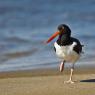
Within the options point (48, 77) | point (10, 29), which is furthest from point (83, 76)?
point (10, 29)

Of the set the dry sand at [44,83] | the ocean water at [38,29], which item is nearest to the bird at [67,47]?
the dry sand at [44,83]

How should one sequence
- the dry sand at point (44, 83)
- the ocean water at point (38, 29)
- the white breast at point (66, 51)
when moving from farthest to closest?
the ocean water at point (38, 29) < the white breast at point (66, 51) < the dry sand at point (44, 83)

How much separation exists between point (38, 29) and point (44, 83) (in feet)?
21.6

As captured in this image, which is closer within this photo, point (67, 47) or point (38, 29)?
point (67, 47)

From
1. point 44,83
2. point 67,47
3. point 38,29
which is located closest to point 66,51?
point 67,47

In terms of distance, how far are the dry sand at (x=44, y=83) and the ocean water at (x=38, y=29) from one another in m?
0.52

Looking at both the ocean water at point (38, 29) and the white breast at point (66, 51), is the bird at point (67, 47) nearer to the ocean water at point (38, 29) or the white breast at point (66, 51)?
the white breast at point (66, 51)

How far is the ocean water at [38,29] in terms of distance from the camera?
10.5 m

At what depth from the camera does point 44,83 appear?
8.34m

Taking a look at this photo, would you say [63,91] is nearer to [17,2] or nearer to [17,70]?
[17,70]

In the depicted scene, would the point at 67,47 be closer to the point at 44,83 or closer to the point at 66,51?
the point at 66,51

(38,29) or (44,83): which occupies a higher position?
(38,29)

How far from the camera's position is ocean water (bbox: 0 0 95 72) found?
34.4ft

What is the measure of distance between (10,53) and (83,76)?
2.88 m
